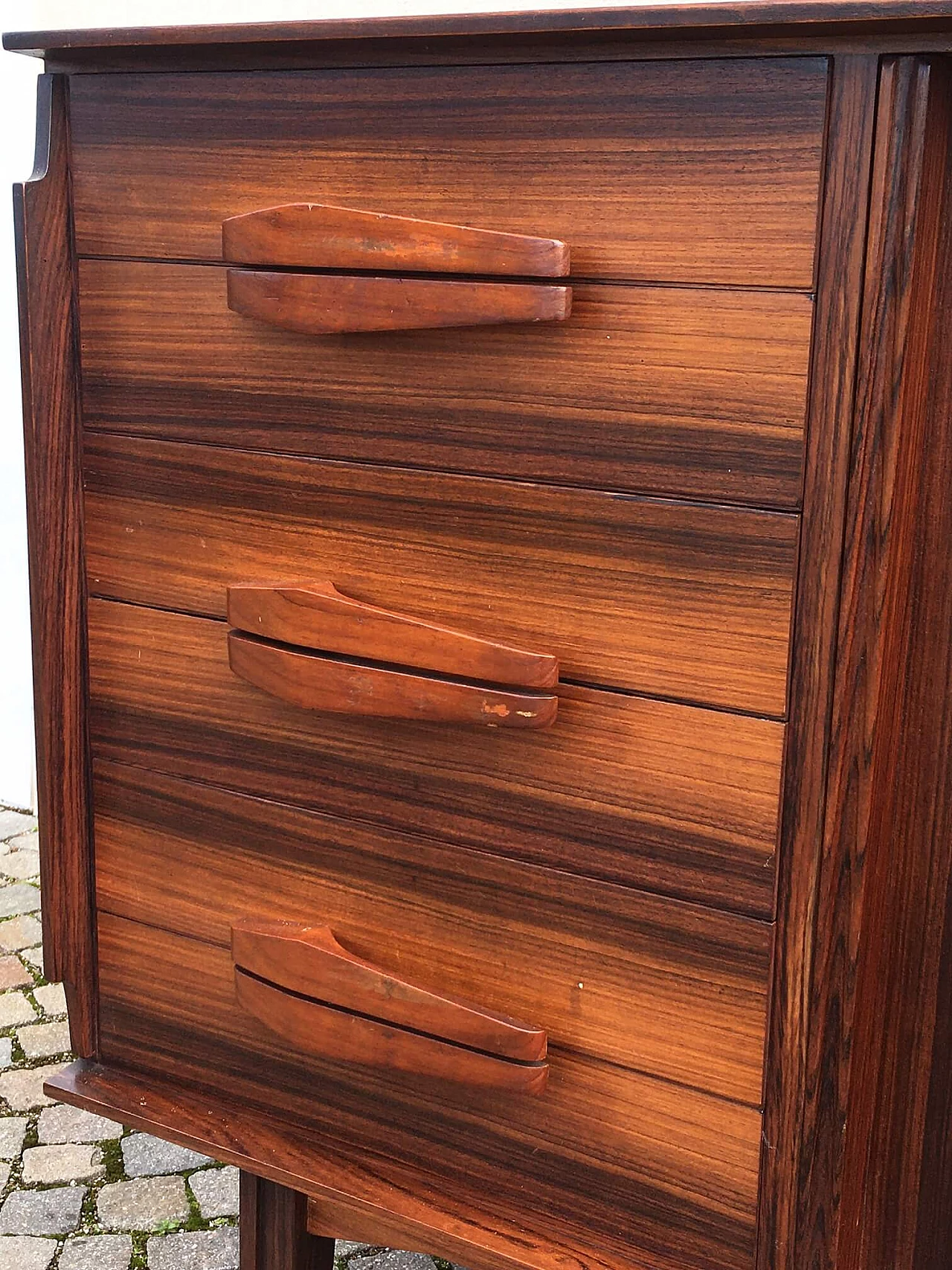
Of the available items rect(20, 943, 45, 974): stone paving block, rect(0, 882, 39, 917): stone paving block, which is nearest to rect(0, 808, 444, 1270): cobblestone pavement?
rect(20, 943, 45, 974): stone paving block

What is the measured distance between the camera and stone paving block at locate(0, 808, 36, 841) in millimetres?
2562

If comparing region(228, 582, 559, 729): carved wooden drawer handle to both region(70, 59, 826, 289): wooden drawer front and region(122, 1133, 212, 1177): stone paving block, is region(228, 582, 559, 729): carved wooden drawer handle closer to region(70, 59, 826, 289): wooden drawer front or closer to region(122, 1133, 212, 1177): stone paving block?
region(70, 59, 826, 289): wooden drawer front

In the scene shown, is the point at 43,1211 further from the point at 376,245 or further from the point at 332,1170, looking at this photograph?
the point at 376,245

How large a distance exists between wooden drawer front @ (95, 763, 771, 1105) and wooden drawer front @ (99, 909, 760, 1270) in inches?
0.9

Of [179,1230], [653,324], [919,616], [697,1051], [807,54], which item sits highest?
[807,54]

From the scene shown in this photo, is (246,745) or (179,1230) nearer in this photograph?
(246,745)

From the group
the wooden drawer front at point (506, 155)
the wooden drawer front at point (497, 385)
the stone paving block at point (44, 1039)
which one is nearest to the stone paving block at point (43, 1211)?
the stone paving block at point (44, 1039)

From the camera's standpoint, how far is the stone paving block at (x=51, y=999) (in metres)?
2.02

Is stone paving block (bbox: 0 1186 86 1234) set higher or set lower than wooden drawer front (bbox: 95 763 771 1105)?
lower

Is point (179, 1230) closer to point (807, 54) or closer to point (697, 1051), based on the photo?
point (697, 1051)

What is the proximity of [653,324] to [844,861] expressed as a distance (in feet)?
1.07

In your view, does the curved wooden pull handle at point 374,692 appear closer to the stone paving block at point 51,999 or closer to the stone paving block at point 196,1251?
the stone paving block at point 196,1251

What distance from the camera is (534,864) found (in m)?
0.90

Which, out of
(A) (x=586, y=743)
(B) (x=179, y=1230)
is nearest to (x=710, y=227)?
(A) (x=586, y=743)
